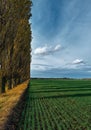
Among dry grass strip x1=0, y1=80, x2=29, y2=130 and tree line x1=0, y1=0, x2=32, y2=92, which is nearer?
dry grass strip x1=0, y1=80, x2=29, y2=130

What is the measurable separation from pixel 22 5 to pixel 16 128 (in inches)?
748

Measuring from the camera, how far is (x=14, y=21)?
2458 cm

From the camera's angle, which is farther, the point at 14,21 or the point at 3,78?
the point at 3,78

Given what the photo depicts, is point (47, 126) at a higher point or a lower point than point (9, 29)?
lower

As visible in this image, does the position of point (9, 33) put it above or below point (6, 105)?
above

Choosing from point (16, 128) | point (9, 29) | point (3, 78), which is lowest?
point (16, 128)

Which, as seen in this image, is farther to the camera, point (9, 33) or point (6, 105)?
point (9, 33)

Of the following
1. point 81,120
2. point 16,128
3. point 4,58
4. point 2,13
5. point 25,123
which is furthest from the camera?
point 4,58

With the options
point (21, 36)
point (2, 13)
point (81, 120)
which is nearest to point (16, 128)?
point (81, 120)

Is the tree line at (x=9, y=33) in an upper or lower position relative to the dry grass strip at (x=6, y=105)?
upper

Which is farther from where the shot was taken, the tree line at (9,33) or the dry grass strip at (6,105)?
the tree line at (9,33)

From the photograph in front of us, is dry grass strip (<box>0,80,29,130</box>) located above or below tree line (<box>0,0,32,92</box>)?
below

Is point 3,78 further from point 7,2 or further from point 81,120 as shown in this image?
point 81,120

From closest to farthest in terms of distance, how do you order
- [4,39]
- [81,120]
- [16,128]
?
[16,128], [81,120], [4,39]
